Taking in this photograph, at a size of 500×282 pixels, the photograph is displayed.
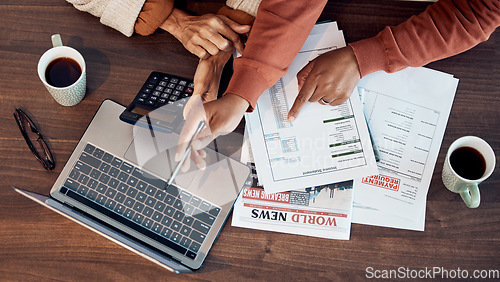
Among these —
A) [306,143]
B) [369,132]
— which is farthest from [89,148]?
[369,132]

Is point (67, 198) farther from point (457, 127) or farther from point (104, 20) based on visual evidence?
point (457, 127)

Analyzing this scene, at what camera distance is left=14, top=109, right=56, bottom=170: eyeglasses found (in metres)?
0.88

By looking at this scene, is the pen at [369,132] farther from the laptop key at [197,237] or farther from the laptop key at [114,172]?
the laptop key at [114,172]

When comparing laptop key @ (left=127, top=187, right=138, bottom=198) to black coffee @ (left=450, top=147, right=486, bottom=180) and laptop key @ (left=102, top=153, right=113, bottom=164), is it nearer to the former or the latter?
laptop key @ (left=102, top=153, right=113, bottom=164)

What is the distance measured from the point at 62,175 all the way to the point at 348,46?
2.21ft

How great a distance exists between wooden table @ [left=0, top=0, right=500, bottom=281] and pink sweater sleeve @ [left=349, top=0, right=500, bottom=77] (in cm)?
7

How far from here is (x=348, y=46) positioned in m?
0.91

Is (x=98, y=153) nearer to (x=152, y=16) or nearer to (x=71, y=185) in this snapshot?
(x=71, y=185)

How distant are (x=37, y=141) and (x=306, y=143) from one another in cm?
58

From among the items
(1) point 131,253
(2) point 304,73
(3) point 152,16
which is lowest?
(1) point 131,253

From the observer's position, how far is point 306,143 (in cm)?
87

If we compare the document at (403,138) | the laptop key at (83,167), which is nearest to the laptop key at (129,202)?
the laptop key at (83,167)

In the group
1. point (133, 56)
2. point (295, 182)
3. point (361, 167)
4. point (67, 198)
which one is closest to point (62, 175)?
point (67, 198)

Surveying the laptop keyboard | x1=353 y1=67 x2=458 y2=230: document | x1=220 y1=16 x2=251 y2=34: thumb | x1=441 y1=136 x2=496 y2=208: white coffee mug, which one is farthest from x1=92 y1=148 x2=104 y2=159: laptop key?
x1=441 y1=136 x2=496 y2=208: white coffee mug
